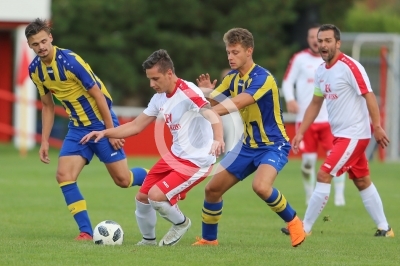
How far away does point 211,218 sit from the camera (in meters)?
9.17

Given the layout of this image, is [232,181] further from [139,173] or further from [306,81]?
[306,81]

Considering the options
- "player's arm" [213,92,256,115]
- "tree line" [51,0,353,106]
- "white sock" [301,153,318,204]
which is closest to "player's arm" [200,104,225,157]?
"player's arm" [213,92,256,115]

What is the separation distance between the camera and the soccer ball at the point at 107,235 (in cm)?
894

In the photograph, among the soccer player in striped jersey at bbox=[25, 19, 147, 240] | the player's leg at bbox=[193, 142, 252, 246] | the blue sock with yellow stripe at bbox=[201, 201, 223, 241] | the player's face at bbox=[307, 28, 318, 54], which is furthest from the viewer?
the player's face at bbox=[307, 28, 318, 54]

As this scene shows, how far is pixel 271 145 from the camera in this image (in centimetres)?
893

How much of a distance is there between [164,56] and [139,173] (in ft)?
6.74

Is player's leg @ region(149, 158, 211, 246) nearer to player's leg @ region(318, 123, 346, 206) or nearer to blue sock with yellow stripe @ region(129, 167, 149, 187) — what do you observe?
blue sock with yellow stripe @ region(129, 167, 149, 187)

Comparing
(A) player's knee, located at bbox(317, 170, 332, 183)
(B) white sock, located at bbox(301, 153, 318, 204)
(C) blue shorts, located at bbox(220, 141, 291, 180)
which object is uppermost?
(C) blue shorts, located at bbox(220, 141, 291, 180)

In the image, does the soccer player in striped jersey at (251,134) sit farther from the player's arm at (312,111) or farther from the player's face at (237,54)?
the player's arm at (312,111)

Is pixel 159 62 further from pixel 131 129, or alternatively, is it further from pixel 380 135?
pixel 380 135

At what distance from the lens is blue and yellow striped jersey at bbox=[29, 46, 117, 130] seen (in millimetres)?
9539

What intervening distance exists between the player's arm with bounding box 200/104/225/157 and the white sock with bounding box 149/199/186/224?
2.82 feet

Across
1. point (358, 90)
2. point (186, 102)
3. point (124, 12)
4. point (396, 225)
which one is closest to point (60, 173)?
point (186, 102)

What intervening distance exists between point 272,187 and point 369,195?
190 centimetres
